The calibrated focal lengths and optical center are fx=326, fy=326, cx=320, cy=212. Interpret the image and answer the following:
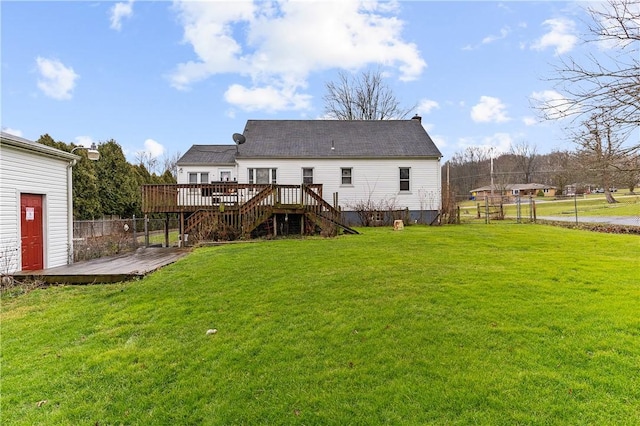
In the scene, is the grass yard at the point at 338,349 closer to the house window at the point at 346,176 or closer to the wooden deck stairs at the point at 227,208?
the wooden deck stairs at the point at 227,208

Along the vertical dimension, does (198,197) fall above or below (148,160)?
below

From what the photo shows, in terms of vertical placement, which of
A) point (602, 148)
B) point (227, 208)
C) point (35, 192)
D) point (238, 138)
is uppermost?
point (238, 138)

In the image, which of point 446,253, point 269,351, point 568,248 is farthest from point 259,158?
point 269,351

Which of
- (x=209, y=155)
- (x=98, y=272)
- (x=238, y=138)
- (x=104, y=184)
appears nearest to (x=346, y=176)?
(x=238, y=138)

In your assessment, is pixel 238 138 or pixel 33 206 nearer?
pixel 33 206

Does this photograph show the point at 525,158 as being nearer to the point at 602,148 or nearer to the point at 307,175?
the point at 307,175

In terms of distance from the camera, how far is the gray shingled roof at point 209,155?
19.6 m

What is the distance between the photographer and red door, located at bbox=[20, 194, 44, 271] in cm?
899

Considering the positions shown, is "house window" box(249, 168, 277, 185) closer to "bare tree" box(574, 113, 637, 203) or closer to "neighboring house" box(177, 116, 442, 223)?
"neighboring house" box(177, 116, 442, 223)

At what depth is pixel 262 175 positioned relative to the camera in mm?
19281

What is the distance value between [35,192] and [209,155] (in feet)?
37.5

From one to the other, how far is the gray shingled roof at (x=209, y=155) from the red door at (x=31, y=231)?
10.3 meters

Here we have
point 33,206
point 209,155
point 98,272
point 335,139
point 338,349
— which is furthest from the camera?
A: point 335,139

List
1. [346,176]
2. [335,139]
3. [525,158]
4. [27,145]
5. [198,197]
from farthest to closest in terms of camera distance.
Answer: [525,158] → [335,139] → [346,176] → [198,197] → [27,145]
